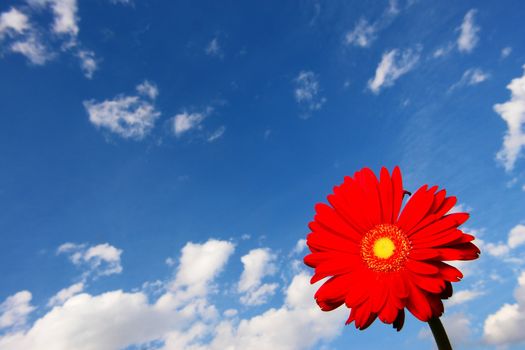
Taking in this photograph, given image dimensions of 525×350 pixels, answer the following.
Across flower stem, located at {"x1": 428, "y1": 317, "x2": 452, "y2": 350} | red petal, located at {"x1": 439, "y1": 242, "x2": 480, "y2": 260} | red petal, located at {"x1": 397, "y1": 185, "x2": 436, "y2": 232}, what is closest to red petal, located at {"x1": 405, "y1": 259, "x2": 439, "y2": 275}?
red petal, located at {"x1": 439, "y1": 242, "x2": 480, "y2": 260}

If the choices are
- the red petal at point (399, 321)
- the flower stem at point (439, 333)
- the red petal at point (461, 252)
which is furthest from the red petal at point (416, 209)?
the flower stem at point (439, 333)

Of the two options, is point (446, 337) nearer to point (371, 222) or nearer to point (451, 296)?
point (451, 296)

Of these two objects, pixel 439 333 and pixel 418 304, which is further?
pixel 418 304

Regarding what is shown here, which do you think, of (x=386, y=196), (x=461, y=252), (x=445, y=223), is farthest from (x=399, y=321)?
(x=386, y=196)

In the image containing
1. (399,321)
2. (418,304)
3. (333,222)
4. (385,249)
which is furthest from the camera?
(333,222)

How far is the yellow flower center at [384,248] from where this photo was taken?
10.3 ft

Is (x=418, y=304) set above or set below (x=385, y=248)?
below

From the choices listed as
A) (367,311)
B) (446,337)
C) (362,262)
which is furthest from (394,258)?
(446,337)

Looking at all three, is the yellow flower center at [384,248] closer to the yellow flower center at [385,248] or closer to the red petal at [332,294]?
the yellow flower center at [385,248]

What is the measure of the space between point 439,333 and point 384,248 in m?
0.85

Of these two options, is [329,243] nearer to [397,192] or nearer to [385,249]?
[385,249]

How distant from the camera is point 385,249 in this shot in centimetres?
315

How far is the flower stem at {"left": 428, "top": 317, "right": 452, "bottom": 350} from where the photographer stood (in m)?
2.29

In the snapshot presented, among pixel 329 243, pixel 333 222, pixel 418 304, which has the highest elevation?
pixel 333 222
